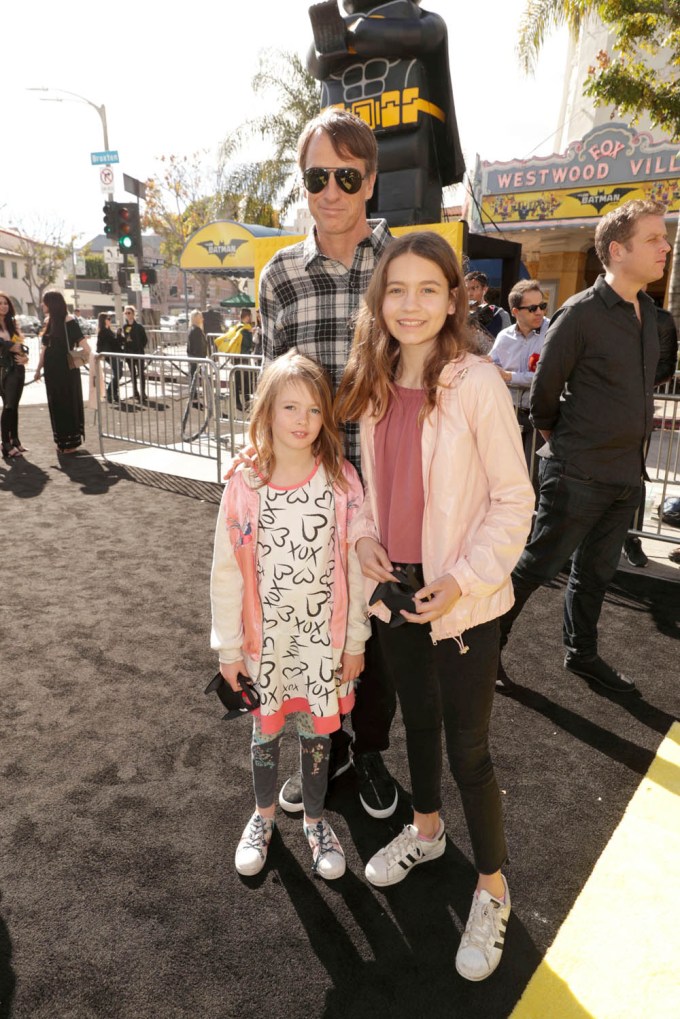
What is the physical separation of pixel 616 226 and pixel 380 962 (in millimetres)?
2956

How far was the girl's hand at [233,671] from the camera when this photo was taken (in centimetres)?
215

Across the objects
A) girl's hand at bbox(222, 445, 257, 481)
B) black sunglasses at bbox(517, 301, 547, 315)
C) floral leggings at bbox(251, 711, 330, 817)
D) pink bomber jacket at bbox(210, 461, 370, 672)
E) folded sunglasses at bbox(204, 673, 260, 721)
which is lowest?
floral leggings at bbox(251, 711, 330, 817)

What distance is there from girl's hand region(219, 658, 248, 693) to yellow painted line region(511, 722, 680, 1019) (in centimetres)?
117

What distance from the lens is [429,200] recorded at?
6.62 meters

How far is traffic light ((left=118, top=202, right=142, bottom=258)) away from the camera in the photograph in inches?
533

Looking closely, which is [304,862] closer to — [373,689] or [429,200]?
[373,689]

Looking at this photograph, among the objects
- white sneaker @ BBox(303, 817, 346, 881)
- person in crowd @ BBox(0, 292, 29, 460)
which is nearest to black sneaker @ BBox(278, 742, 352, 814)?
white sneaker @ BBox(303, 817, 346, 881)

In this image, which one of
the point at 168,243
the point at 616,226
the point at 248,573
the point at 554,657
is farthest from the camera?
the point at 168,243

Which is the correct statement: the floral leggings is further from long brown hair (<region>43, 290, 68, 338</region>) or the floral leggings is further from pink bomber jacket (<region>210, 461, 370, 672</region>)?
long brown hair (<region>43, 290, 68, 338</region>)

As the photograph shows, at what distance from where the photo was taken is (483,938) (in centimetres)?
191

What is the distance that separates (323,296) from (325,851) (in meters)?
1.85

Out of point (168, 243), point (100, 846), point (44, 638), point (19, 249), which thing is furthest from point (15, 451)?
point (19, 249)

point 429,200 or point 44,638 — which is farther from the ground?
point 429,200

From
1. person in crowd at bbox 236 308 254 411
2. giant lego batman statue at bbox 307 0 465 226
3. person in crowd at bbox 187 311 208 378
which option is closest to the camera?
giant lego batman statue at bbox 307 0 465 226
